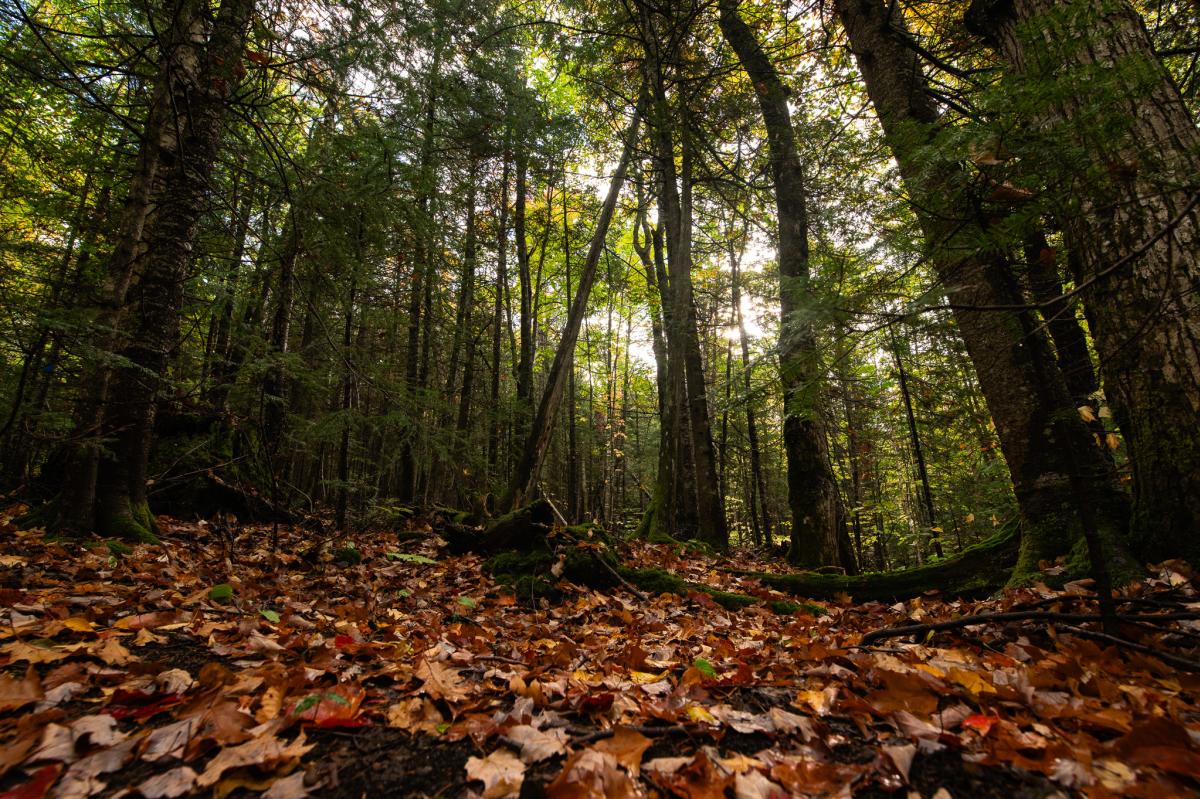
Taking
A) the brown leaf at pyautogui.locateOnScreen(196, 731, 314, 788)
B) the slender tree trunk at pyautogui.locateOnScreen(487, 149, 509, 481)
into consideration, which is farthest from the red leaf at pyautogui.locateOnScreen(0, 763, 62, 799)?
the slender tree trunk at pyautogui.locateOnScreen(487, 149, 509, 481)

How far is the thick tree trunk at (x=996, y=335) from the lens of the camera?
7.27 feet

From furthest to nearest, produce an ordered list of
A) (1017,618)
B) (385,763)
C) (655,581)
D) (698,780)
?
1. (655,581)
2. (1017,618)
3. (385,763)
4. (698,780)

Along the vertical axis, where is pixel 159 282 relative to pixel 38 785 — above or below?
above

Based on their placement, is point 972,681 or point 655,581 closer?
point 972,681

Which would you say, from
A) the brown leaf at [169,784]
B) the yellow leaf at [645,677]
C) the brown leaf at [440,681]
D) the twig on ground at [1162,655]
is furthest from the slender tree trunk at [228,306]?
the twig on ground at [1162,655]

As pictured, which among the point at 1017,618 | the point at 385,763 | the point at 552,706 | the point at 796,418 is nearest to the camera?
the point at 385,763

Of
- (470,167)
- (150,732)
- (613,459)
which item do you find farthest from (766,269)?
(150,732)

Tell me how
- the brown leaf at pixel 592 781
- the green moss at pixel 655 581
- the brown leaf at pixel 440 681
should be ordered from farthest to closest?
1. the green moss at pixel 655 581
2. the brown leaf at pixel 440 681
3. the brown leaf at pixel 592 781

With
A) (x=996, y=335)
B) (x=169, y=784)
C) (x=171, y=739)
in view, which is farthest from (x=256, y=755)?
(x=996, y=335)

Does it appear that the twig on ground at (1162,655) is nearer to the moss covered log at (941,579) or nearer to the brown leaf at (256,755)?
the moss covered log at (941,579)

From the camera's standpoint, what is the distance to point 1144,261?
2.59 m

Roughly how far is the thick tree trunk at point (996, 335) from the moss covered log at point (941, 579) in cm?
37

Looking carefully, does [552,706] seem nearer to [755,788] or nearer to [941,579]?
[755,788]

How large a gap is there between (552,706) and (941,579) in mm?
3899
